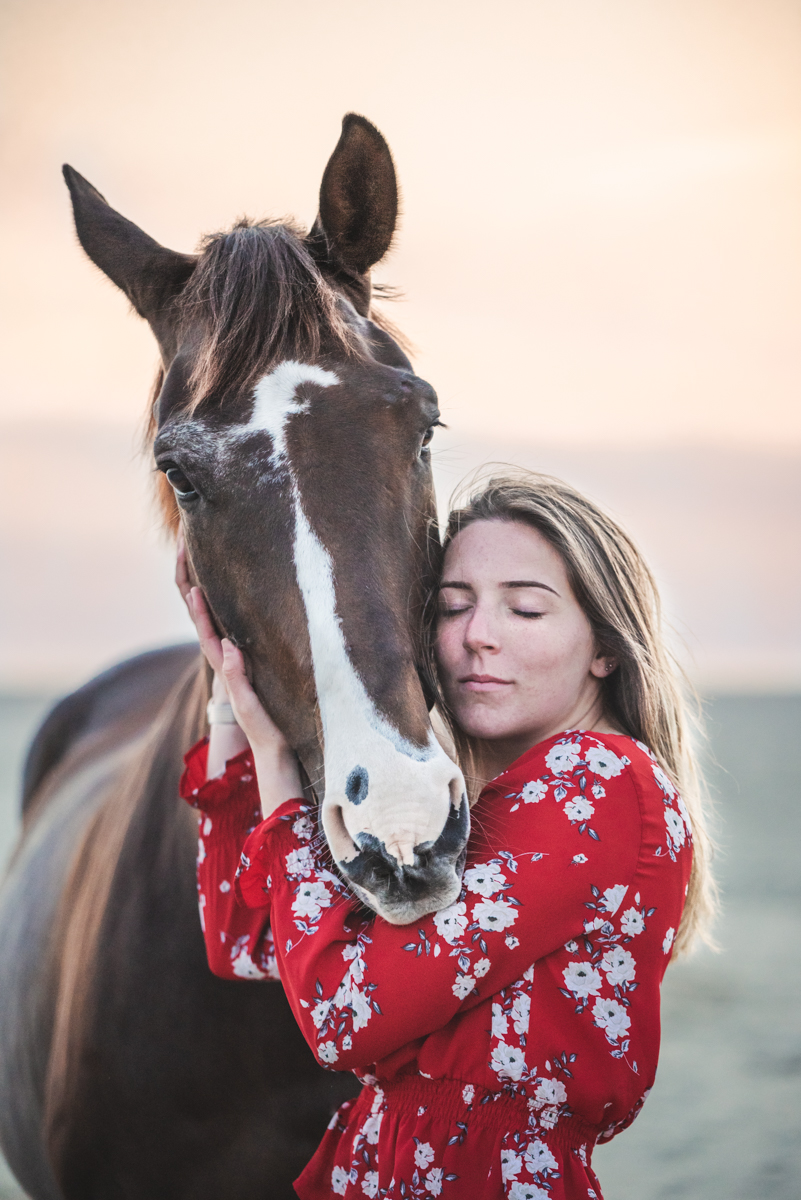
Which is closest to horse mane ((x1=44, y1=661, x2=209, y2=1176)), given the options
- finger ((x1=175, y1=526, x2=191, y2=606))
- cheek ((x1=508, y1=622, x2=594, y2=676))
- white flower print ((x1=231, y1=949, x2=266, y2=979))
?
finger ((x1=175, y1=526, x2=191, y2=606))

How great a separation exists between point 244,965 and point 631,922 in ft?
2.46

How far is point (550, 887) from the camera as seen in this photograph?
4.06 ft

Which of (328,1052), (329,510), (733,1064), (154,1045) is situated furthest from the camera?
(733,1064)

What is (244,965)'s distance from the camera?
1.64m

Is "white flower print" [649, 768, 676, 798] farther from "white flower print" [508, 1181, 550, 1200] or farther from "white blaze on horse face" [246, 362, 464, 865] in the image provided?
"white flower print" [508, 1181, 550, 1200]

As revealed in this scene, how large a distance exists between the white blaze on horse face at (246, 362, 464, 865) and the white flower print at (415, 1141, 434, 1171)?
46cm

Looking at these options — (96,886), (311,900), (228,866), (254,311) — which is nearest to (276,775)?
(311,900)

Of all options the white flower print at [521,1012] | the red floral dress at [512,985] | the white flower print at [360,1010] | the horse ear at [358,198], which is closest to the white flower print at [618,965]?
the red floral dress at [512,985]

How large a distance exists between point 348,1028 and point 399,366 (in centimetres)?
113

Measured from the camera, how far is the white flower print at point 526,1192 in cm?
123

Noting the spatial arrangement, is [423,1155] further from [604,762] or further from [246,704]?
[246,704]

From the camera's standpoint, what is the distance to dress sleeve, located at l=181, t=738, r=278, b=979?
5.39 feet

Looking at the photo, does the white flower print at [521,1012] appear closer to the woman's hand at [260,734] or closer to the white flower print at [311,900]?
the white flower print at [311,900]

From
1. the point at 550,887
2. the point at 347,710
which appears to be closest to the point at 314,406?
the point at 347,710
